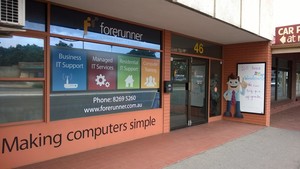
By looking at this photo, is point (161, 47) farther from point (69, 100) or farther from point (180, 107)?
point (69, 100)

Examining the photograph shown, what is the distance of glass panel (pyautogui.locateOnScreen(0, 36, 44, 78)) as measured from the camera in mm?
3996

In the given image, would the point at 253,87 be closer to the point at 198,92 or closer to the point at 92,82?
the point at 198,92

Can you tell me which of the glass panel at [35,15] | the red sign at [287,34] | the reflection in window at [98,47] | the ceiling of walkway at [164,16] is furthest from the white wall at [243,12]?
the glass panel at [35,15]

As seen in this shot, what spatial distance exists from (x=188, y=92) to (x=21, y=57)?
4649mm

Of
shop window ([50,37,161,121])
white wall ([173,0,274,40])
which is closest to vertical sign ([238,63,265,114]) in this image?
white wall ([173,0,274,40])

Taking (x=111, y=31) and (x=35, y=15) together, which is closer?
(x=35, y=15)

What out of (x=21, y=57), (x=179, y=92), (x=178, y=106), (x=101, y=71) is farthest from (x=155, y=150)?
(x=21, y=57)

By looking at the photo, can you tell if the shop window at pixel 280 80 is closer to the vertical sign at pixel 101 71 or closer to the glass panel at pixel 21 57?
the vertical sign at pixel 101 71

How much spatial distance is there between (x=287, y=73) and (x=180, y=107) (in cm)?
1068

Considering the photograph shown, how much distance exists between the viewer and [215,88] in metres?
8.77

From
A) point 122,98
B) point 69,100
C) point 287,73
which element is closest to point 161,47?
point 122,98

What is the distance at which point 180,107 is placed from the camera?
736cm

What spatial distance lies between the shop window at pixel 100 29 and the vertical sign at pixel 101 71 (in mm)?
358

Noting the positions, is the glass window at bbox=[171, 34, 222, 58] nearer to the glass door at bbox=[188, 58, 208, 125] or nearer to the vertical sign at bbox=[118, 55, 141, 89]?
the glass door at bbox=[188, 58, 208, 125]
